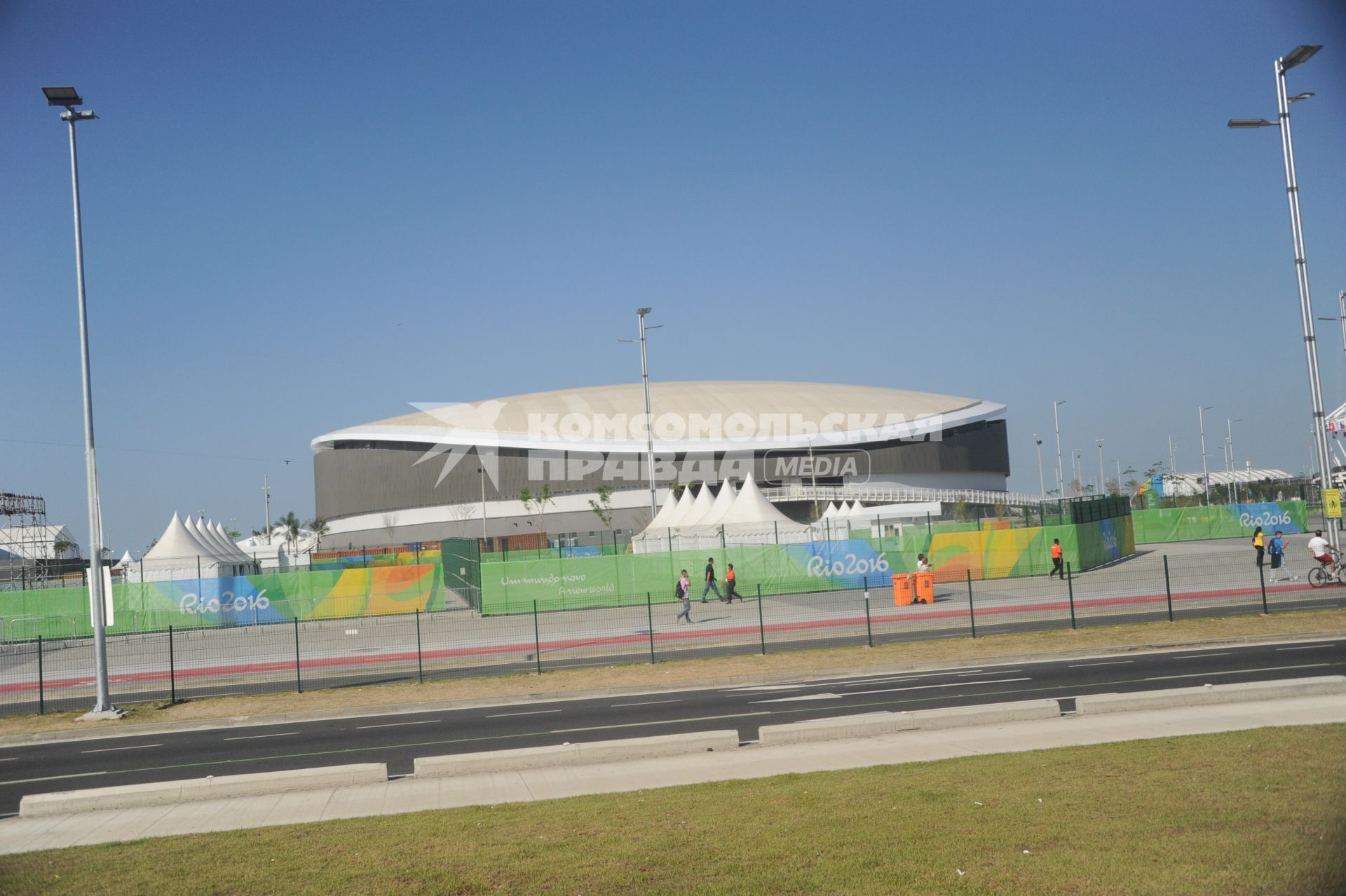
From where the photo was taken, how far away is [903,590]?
32469 millimetres

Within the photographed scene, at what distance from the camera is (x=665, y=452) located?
4318 inches

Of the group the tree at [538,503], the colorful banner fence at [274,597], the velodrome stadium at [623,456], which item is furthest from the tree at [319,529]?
the colorful banner fence at [274,597]

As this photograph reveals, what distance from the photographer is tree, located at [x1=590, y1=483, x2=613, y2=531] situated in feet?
305

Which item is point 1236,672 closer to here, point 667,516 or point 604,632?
point 604,632

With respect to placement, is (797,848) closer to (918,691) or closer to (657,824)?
(657,824)

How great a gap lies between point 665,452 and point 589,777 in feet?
321

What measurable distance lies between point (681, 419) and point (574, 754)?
103 meters

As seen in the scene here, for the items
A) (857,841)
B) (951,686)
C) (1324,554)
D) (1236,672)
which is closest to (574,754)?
(857,841)

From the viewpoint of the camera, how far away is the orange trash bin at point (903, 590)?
32.3m

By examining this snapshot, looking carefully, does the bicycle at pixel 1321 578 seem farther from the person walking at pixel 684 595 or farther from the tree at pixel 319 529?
the tree at pixel 319 529

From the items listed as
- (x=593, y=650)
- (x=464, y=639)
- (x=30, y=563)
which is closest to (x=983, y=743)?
(x=593, y=650)

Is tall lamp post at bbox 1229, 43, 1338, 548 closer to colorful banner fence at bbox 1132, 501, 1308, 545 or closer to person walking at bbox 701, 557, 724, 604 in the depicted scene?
person walking at bbox 701, 557, 724, 604

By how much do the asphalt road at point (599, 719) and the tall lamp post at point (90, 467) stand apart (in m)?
2.20

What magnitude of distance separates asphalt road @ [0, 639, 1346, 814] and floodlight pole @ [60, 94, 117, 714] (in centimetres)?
221
